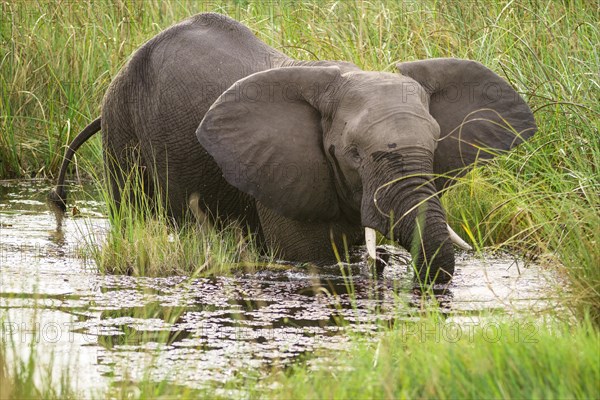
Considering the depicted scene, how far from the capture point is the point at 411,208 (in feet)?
20.3

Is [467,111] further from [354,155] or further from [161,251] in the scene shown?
[161,251]

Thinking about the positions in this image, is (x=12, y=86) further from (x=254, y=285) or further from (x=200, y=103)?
(x=254, y=285)

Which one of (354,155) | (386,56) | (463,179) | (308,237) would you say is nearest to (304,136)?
(354,155)

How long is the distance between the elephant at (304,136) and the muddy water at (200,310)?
0.31m

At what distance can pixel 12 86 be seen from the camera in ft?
36.8

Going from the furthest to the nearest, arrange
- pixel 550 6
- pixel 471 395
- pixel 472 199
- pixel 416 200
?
pixel 550 6 → pixel 472 199 → pixel 416 200 → pixel 471 395

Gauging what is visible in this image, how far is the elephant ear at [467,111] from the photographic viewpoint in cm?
709

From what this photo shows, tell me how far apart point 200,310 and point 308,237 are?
1075 mm

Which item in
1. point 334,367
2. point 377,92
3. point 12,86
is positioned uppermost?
point 377,92

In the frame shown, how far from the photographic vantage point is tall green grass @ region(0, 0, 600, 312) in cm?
784

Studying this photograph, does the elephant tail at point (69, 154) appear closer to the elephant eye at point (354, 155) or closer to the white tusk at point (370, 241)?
the elephant eye at point (354, 155)

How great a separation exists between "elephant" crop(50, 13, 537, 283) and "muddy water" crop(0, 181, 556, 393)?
31 centimetres

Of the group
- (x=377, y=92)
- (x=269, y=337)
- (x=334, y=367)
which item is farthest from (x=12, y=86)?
(x=334, y=367)

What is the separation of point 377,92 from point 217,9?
18.7ft
